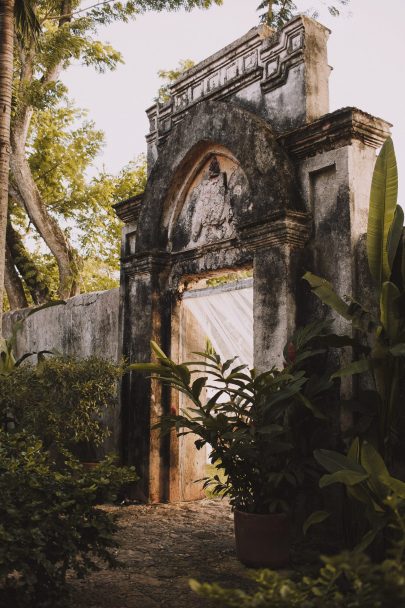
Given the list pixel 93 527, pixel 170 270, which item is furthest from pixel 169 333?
pixel 93 527

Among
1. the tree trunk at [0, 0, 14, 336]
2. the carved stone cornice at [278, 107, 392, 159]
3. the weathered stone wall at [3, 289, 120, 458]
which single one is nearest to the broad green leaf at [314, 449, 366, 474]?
the carved stone cornice at [278, 107, 392, 159]

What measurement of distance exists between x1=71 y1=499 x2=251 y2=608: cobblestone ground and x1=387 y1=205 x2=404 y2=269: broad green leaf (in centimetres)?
228

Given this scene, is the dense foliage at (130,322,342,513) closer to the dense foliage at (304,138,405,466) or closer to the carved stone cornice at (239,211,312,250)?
the dense foliage at (304,138,405,466)

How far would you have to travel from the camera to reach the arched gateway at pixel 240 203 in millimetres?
4633

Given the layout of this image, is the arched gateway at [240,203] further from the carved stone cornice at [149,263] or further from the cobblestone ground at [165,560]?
the cobblestone ground at [165,560]

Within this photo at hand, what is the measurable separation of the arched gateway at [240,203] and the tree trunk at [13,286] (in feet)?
17.9

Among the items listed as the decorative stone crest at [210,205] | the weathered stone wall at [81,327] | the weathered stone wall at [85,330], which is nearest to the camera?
the decorative stone crest at [210,205]

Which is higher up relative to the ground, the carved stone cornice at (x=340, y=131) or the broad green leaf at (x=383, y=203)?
the carved stone cornice at (x=340, y=131)

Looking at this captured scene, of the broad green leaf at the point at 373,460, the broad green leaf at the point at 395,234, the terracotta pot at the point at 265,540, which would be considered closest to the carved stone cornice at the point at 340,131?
the broad green leaf at the point at 395,234

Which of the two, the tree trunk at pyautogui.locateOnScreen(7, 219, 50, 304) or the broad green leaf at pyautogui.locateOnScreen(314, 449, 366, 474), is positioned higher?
the tree trunk at pyautogui.locateOnScreen(7, 219, 50, 304)

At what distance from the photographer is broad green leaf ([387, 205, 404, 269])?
3709mm

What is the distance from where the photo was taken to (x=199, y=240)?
19.7 ft

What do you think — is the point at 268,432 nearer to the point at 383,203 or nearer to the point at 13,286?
the point at 383,203

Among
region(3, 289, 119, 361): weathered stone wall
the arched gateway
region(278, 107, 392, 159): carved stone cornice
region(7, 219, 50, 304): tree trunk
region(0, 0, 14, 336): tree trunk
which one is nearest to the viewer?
region(278, 107, 392, 159): carved stone cornice
